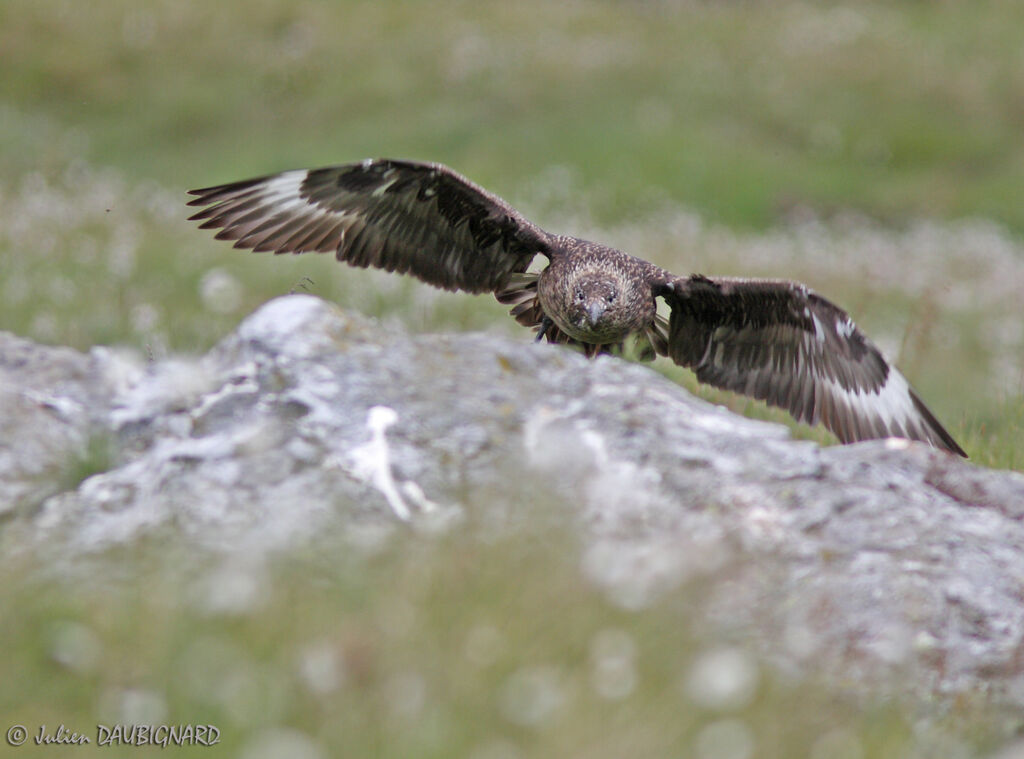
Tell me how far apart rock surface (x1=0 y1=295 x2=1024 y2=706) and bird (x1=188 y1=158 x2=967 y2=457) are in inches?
55.6

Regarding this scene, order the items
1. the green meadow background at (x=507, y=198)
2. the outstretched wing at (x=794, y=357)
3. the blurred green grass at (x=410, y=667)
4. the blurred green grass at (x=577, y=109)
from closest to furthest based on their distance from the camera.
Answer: the blurred green grass at (x=410, y=667), the green meadow background at (x=507, y=198), the outstretched wing at (x=794, y=357), the blurred green grass at (x=577, y=109)

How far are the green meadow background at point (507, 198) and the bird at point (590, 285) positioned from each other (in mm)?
303

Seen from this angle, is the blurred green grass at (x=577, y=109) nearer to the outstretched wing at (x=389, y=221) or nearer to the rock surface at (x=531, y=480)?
the outstretched wing at (x=389, y=221)

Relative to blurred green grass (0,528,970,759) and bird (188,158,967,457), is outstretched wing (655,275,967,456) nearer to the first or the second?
bird (188,158,967,457)

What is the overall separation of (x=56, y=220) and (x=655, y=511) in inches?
317

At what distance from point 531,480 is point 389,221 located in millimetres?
3125

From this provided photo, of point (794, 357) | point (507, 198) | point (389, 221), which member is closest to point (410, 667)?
point (389, 221)

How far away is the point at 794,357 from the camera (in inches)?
247

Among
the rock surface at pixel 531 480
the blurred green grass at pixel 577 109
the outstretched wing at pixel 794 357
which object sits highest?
the blurred green grass at pixel 577 109

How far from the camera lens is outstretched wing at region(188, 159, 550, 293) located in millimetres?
5941

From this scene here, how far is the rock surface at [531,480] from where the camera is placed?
10.7 ft

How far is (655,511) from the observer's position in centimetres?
367

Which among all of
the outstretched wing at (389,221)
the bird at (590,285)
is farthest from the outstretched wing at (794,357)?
the outstretched wing at (389,221)

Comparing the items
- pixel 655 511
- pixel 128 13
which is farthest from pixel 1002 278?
pixel 128 13
